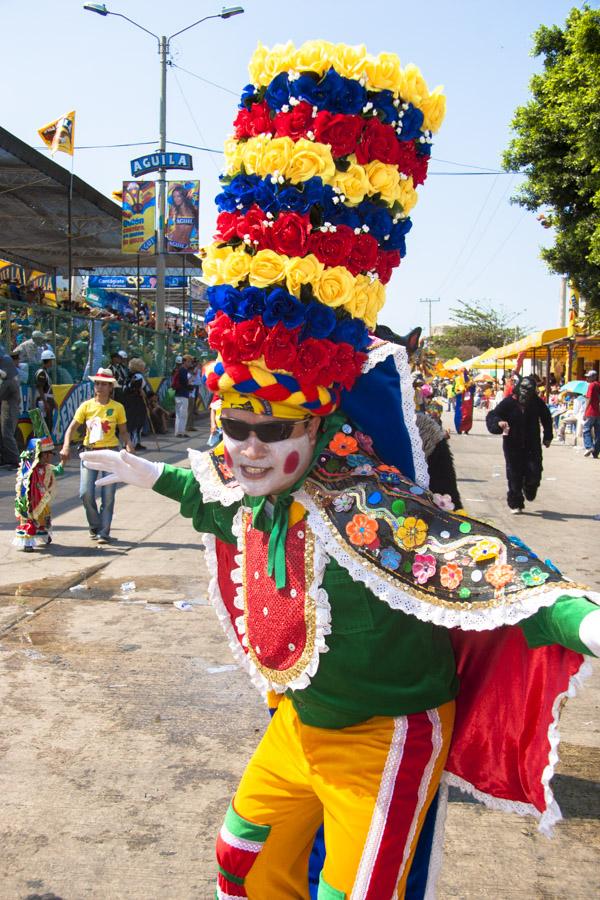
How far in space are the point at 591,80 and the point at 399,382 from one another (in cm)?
1459

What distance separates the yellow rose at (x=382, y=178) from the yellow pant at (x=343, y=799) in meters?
1.35

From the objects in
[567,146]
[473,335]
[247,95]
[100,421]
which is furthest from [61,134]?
[473,335]

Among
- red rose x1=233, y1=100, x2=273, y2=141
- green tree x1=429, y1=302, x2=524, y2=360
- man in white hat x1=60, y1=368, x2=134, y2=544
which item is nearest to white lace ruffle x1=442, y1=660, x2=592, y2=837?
red rose x1=233, y1=100, x2=273, y2=141

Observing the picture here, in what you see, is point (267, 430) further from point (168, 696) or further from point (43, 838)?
point (168, 696)

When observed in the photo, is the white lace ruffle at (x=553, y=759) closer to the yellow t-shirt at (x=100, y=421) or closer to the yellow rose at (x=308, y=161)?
the yellow rose at (x=308, y=161)

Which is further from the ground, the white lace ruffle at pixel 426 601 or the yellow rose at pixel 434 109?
the yellow rose at pixel 434 109

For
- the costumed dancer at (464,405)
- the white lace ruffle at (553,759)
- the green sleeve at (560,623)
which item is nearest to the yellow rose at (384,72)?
the green sleeve at (560,623)

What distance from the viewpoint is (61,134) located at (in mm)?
17797

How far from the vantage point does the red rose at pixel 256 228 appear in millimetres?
2217

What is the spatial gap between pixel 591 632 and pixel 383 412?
81 centimetres

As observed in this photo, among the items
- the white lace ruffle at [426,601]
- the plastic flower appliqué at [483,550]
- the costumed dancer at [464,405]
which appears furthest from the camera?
the costumed dancer at [464,405]

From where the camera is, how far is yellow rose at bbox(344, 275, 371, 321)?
2264 millimetres

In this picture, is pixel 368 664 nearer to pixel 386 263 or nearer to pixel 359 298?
pixel 359 298

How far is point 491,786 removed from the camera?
7.66 ft
